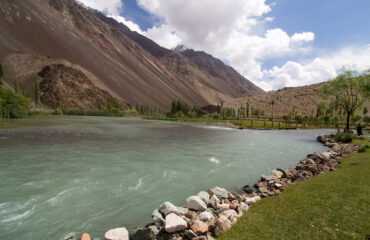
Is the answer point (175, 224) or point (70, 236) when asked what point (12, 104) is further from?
point (175, 224)

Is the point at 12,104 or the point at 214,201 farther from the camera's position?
the point at 12,104

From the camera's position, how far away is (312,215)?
8.18 metres

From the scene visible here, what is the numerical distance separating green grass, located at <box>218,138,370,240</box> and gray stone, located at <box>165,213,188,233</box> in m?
1.48

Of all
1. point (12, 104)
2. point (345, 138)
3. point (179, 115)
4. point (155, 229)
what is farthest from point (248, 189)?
point (179, 115)

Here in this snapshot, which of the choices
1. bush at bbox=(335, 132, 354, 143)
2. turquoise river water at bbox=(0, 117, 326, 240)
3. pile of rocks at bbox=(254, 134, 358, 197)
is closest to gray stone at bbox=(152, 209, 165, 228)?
turquoise river water at bbox=(0, 117, 326, 240)

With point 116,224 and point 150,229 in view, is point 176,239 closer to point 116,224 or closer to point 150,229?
point 150,229

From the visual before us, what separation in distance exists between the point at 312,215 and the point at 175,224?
5.66 meters

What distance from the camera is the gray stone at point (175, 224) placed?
7586mm

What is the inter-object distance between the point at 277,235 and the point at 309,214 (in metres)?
2.31

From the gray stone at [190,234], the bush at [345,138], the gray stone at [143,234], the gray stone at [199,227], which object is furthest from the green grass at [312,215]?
the bush at [345,138]

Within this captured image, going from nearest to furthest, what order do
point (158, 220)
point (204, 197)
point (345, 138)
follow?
point (158, 220) < point (204, 197) < point (345, 138)

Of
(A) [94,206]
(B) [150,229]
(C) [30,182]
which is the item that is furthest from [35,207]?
Result: (B) [150,229]

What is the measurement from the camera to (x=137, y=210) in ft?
35.2

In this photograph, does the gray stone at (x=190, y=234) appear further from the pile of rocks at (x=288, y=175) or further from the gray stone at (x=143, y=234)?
the pile of rocks at (x=288, y=175)
